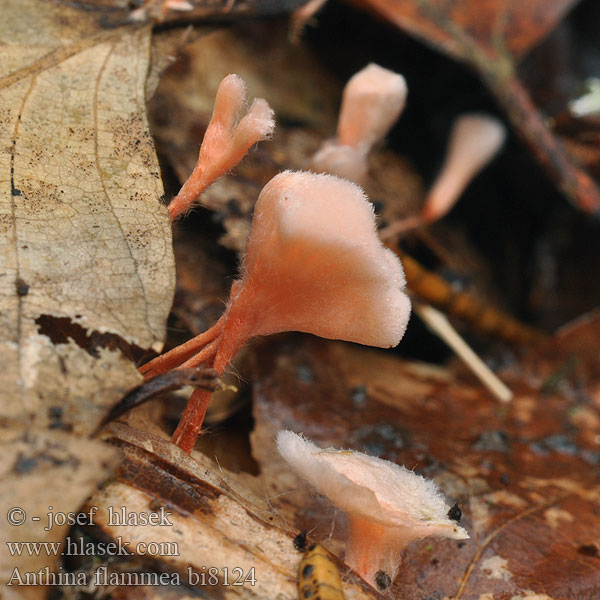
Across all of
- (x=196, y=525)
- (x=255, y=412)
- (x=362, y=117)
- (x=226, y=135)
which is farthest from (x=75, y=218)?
(x=362, y=117)

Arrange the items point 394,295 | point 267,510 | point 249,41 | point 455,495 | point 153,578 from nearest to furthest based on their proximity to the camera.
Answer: point 153,578, point 394,295, point 267,510, point 455,495, point 249,41

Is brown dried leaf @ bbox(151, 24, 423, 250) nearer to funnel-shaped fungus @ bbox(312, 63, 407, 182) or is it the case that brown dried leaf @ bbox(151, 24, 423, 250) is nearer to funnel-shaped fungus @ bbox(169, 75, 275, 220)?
funnel-shaped fungus @ bbox(312, 63, 407, 182)

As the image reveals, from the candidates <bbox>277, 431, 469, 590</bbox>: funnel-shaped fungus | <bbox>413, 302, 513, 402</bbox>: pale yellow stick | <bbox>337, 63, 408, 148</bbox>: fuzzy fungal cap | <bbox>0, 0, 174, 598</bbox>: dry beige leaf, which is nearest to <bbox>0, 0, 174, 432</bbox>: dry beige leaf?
<bbox>0, 0, 174, 598</bbox>: dry beige leaf

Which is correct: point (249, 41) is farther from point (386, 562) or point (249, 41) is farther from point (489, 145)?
point (386, 562)

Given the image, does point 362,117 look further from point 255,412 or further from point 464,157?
point 255,412

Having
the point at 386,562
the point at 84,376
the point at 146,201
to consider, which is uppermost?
the point at 146,201

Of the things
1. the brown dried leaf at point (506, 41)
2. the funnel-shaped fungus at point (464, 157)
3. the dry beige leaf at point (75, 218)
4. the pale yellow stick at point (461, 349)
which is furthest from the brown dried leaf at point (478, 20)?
the dry beige leaf at point (75, 218)

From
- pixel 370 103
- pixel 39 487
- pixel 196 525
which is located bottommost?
pixel 196 525

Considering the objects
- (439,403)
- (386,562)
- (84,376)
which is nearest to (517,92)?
(439,403)
